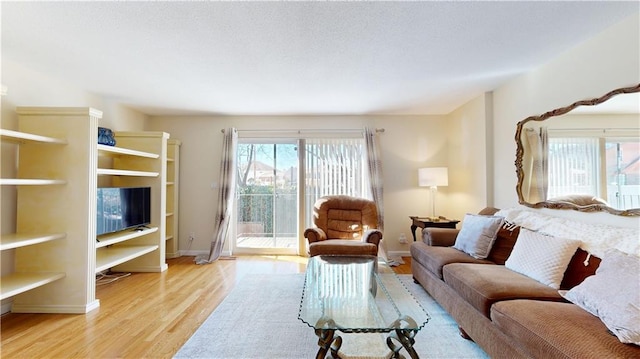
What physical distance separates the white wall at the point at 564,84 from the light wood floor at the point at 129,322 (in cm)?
351

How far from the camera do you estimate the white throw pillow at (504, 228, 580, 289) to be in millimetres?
2096

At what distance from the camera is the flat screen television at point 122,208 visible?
331 centimetres

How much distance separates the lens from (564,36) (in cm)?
235

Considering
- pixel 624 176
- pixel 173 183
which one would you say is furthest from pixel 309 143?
pixel 624 176

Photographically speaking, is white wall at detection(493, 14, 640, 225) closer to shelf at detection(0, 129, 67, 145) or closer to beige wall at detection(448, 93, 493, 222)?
beige wall at detection(448, 93, 493, 222)

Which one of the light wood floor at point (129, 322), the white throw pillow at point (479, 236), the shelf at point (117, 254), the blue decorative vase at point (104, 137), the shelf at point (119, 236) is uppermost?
the blue decorative vase at point (104, 137)

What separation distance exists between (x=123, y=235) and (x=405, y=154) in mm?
4194

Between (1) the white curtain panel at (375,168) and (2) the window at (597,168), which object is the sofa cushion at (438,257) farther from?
(1) the white curtain panel at (375,168)

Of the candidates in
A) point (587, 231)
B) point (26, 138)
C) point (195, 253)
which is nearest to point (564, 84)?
point (587, 231)

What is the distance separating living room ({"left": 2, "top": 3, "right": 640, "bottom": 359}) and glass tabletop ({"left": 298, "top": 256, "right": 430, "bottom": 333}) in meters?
1.75

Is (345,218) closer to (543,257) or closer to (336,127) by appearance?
(336,127)

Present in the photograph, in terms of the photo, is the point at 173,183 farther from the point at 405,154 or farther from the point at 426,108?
the point at 426,108

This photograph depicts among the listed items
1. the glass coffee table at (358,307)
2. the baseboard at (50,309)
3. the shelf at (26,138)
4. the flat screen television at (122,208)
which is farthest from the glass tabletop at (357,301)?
the shelf at (26,138)

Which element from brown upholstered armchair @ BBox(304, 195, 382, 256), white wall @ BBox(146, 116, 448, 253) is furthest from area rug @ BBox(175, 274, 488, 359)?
white wall @ BBox(146, 116, 448, 253)
